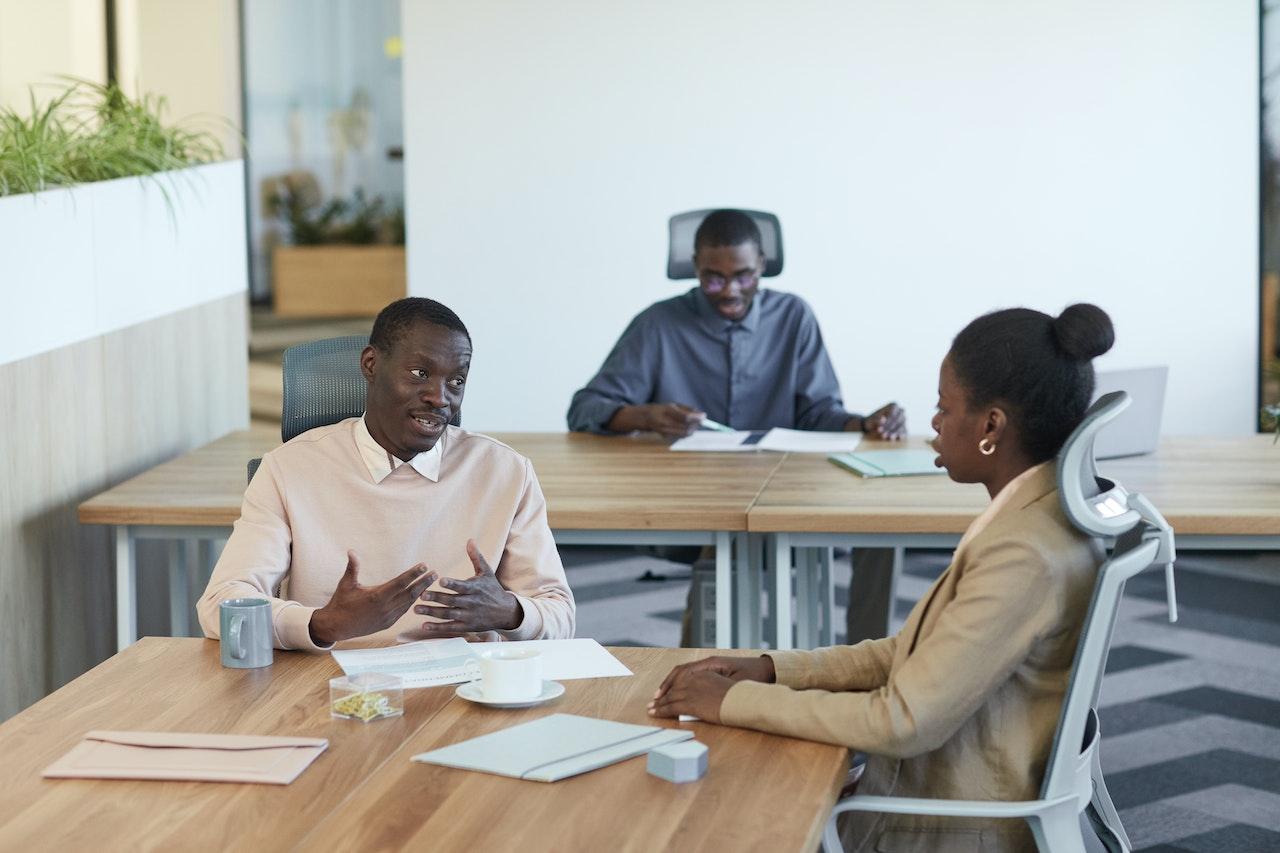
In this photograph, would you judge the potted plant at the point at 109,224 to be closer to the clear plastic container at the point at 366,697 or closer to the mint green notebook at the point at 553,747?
the clear plastic container at the point at 366,697

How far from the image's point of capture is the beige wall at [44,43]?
575cm

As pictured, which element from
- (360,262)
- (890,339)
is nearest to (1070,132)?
(890,339)

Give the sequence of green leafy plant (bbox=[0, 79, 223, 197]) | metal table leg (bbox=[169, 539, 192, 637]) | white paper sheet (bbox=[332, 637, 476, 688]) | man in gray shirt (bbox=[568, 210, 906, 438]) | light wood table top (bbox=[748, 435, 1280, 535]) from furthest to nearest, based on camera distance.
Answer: man in gray shirt (bbox=[568, 210, 906, 438]) → metal table leg (bbox=[169, 539, 192, 637]) → green leafy plant (bbox=[0, 79, 223, 197]) → light wood table top (bbox=[748, 435, 1280, 535]) → white paper sheet (bbox=[332, 637, 476, 688])

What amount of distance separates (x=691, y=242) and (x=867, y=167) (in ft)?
6.10

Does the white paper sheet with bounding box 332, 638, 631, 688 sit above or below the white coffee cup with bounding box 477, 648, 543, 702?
below

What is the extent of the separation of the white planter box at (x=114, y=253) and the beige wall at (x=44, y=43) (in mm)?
1241

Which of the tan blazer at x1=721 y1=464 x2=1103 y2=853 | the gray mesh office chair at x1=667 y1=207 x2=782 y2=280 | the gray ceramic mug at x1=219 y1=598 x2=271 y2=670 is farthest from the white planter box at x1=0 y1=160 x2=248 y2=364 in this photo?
the tan blazer at x1=721 y1=464 x2=1103 y2=853

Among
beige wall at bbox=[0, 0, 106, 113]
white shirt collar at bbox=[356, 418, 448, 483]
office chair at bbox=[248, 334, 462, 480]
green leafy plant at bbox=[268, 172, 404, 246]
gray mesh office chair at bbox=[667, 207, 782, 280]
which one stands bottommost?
white shirt collar at bbox=[356, 418, 448, 483]

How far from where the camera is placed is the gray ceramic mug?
2299 millimetres

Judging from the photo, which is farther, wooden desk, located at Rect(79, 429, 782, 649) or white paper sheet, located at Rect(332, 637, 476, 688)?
wooden desk, located at Rect(79, 429, 782, 649)

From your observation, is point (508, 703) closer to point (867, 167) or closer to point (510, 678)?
point (510, 678)

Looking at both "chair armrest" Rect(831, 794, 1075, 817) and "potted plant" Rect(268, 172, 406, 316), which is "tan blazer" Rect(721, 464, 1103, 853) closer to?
"chair armrest" Rect(831, 794, 1075, 817)

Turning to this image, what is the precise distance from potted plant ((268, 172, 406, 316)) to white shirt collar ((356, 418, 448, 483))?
5342mm

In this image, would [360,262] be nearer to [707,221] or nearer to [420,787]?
[707,221]
